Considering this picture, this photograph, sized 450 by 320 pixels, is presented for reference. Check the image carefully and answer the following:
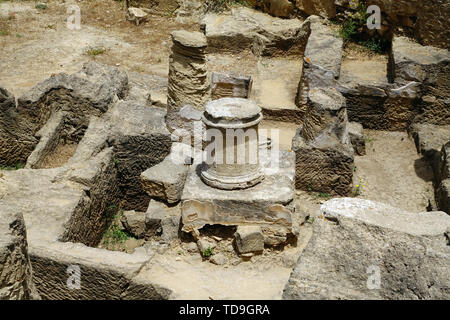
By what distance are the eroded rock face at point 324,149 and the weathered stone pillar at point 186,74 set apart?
1.92 metres

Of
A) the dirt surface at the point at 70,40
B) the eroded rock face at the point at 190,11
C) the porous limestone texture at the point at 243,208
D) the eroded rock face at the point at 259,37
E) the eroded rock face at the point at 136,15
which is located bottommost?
the dirt surface at the point at 70,40

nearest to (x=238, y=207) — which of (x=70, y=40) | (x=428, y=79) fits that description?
(x=428, y=79)

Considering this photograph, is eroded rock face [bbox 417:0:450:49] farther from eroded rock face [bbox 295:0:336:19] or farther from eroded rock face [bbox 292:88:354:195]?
eroded rock face [bbox 292:88:354:195]

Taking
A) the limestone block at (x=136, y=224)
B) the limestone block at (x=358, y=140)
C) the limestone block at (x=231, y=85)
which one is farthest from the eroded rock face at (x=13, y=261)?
the limestone block at (x=231, y=85)

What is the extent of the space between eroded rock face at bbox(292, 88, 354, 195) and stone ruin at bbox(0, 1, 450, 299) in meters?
0.02

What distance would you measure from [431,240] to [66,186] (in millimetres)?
4566

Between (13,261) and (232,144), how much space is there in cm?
271

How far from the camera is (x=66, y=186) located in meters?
6.82

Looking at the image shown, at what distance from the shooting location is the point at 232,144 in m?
6.04

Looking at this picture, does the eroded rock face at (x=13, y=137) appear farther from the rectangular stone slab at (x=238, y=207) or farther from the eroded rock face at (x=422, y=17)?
the eroded rock face at (x=422, y=17)

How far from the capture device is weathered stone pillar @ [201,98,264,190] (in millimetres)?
5941

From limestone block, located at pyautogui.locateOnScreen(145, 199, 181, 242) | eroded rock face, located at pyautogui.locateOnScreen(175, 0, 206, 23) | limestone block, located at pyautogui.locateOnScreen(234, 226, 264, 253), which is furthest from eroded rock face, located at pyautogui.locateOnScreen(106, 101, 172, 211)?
eroded rock face, located at pyautogui.locateOnScreen(175, 0, 206, 23)

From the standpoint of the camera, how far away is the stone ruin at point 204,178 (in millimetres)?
4070

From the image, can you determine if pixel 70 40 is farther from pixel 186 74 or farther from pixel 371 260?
pixel 371 260
